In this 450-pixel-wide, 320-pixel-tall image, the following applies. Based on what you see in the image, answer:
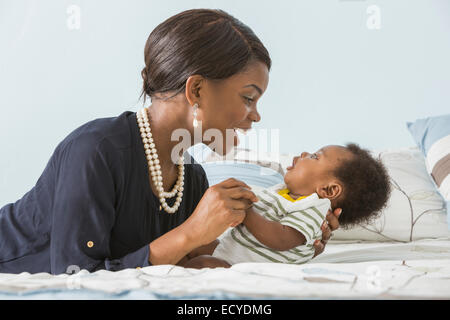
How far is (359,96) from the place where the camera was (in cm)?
256

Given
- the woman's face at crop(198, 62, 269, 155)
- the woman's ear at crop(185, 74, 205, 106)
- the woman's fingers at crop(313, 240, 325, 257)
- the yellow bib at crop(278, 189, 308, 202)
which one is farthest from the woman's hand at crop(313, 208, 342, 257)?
the woman's ear at crop(185, 74, 205, 106)

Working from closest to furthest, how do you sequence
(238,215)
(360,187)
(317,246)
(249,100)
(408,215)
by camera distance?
(238,215), (249,100), (317,246), (360,187), (408,215)

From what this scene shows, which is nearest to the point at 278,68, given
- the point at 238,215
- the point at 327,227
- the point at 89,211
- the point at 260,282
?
the point at 327,227

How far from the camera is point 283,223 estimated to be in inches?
51.9

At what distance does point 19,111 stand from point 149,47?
1.68 meters

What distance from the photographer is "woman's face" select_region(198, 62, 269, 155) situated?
122cm

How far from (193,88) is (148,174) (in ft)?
0.85

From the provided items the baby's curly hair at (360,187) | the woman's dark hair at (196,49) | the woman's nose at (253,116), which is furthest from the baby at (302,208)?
the woman's dark hair at (196,49)

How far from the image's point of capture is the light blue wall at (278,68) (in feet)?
8.36

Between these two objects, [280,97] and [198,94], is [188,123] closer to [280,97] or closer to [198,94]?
[198,94]

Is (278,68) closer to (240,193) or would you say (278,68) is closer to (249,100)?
(249,100)

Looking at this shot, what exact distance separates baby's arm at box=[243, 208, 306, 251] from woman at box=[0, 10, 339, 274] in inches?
2.4

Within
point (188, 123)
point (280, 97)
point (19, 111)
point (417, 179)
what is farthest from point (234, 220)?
point (19, 111)

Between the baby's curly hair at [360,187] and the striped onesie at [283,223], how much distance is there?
0.51 feet
